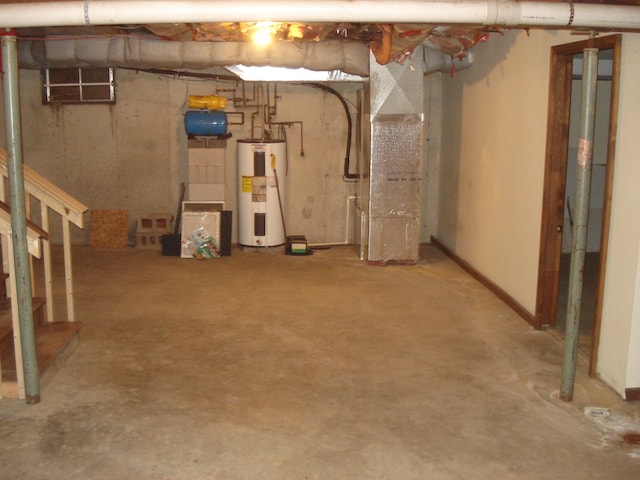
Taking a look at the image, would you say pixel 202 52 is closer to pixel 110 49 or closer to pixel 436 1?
pixel 110 49

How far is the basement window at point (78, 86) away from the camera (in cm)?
782

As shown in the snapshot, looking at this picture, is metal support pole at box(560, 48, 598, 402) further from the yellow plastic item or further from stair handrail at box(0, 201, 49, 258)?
the yellow plastic item

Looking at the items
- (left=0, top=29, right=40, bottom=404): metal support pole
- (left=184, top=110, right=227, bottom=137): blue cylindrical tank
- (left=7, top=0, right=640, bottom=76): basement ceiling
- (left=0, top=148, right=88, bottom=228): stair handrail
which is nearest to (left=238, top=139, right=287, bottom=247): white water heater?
(left=184, top=110, right=227, bottom=137): blue cylindrical tank

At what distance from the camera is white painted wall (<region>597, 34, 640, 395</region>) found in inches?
145

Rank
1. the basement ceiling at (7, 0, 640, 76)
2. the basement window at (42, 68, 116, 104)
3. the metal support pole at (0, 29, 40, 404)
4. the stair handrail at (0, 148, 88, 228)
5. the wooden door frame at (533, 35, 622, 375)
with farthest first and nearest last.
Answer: the basement window at (42, 68, 116, 104)
the basement ceiling at (7, 0, 640, 76)
the wooden door frame at (533, 35, 622, 375)
the stair handrail at (0, 148, 88, 228)
the metal support pole at (0, 29, 40, 404)

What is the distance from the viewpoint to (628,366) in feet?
12.4

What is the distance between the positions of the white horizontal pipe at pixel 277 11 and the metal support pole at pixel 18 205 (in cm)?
21

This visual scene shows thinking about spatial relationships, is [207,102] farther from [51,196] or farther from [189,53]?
[51,196]

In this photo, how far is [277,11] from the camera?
3217mm

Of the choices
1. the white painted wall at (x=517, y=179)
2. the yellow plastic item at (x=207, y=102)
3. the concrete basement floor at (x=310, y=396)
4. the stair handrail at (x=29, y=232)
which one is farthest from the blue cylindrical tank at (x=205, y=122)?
the stair handrail at (x=29, y=232)

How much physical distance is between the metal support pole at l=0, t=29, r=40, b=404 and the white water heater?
4.13m

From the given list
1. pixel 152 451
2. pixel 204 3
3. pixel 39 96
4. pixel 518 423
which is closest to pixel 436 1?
pixel 204 3

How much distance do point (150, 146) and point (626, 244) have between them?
5.73 meters

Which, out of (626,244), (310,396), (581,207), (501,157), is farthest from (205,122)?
(626,244)
